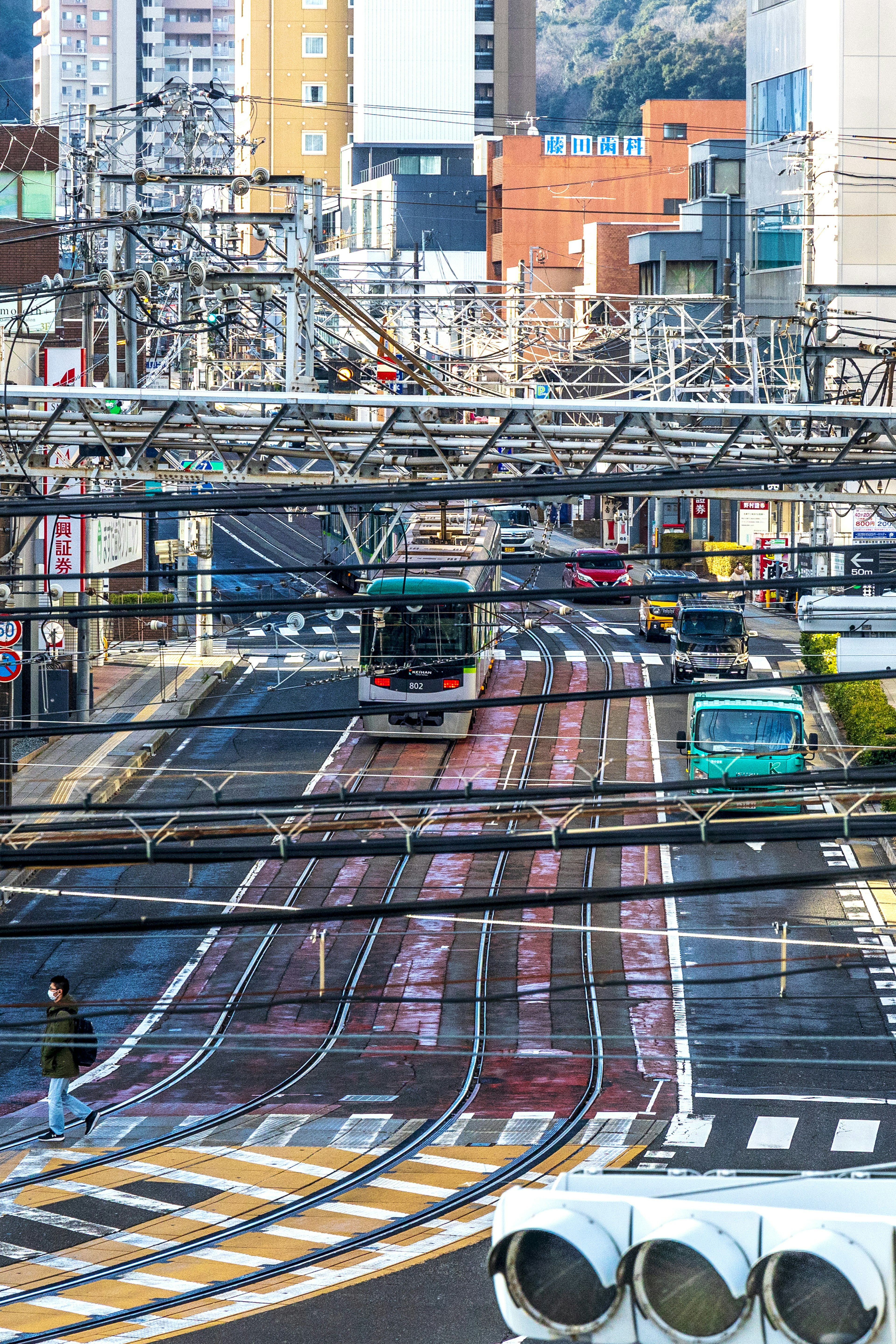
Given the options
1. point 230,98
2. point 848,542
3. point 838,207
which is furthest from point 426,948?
point 838,207

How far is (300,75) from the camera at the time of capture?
4562 inches

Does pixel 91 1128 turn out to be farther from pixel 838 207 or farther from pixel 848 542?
pixel 838 207

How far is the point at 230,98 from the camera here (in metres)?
35.0

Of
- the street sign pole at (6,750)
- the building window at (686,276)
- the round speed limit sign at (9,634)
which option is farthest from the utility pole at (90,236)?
the building window at (686,276)

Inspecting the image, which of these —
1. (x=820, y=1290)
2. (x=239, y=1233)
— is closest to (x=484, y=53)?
(x=239, y=1233)

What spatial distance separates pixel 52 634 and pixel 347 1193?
19275 mm

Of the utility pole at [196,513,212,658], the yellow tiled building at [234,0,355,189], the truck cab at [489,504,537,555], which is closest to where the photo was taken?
the utility pole at [196,513,212,658]

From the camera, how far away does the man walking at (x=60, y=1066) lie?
15406 millimetres

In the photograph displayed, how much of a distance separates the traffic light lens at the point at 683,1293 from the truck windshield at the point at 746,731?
902 inches

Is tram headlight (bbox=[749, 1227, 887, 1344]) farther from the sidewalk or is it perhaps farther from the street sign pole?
the sidewalk

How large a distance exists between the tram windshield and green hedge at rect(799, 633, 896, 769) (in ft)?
22.5

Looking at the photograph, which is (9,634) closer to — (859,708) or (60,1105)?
(60,1105)

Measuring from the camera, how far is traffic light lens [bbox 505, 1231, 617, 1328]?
5.58m

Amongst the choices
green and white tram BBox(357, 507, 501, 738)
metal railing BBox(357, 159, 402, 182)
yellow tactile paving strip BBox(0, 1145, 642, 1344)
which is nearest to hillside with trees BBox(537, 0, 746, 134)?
metal railing BBox(357, 159, 402, 182)
